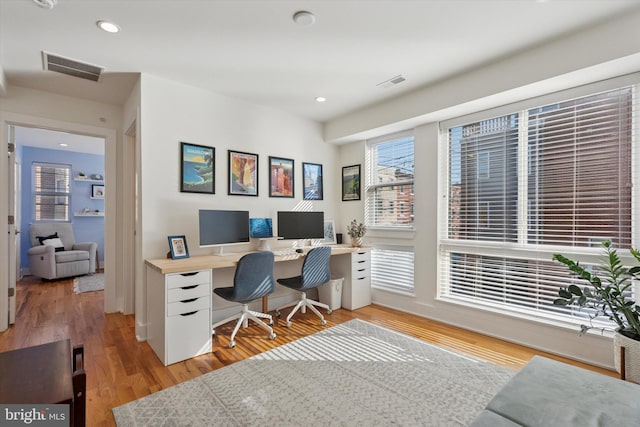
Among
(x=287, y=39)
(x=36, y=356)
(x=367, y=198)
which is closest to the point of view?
(x=36, y=356)

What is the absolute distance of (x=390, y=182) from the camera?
404 cm

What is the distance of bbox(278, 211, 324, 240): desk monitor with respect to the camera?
3.69m

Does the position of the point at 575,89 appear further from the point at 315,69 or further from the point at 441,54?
the point at 315,69

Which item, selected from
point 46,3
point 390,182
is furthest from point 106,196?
point 390,182

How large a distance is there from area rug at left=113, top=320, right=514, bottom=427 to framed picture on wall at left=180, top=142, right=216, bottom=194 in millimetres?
1804

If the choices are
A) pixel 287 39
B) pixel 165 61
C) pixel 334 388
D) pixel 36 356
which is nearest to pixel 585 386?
pixel 334 388

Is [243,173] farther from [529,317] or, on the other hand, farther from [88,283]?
[88,283]

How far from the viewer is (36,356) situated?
130cm

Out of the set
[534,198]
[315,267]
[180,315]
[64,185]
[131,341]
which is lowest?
[131,341]

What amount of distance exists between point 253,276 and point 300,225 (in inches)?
43.5

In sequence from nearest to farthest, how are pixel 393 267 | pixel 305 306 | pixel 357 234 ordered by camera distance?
pixel 305 306, pixel 393 267, pixel 357 234

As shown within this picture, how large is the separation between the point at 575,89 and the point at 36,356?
4.00 m

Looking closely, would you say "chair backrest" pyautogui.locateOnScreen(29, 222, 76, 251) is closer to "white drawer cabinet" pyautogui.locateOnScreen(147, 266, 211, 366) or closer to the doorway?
the doorway

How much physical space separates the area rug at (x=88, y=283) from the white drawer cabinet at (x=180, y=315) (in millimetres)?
2922
